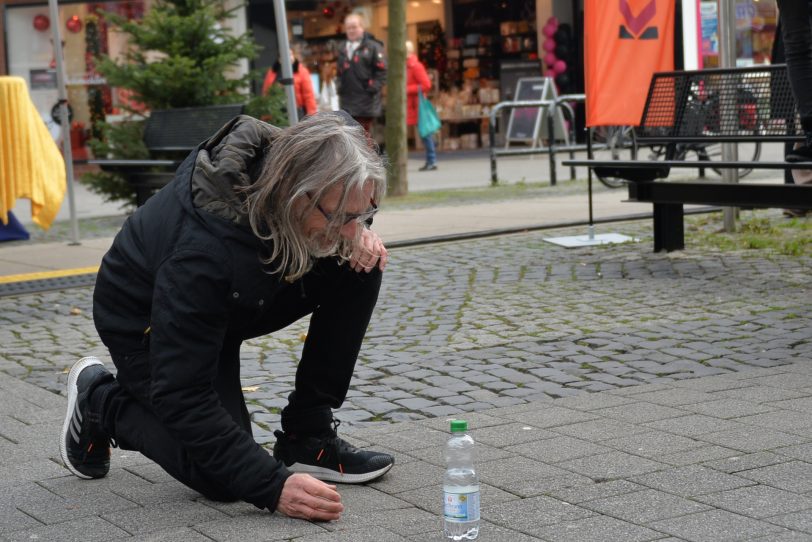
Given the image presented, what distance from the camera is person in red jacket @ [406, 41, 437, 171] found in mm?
18844

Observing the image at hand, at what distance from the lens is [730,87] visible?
880 cm

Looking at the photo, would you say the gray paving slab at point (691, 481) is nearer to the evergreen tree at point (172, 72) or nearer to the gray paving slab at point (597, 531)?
the gray paving slab at point (597, 531)

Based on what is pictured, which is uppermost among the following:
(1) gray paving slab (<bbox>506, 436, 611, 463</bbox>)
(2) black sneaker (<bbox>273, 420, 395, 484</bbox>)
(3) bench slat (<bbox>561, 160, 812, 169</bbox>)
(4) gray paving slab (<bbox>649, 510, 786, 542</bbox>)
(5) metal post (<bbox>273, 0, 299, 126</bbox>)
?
(5) metal post (<bbox>273, 0, 299, 126</bbox>)

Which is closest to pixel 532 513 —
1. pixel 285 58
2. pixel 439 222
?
pixel 285 58

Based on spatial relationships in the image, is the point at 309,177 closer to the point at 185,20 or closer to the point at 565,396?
the point at 565,396

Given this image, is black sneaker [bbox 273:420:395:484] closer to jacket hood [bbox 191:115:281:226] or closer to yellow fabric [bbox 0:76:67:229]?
jacket hood [bbox 191:115:281:226]

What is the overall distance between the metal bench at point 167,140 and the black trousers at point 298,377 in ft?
20.6

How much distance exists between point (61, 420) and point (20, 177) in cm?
521

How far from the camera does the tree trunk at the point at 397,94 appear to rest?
46.7 ft

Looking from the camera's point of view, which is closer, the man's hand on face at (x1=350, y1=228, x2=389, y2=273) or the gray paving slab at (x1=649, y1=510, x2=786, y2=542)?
the gray paving slab at (x1=649, y1=510, x2=786, y2=542)

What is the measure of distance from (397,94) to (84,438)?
10821 millimetres

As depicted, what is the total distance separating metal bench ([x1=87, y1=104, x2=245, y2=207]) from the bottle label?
7.08 meters

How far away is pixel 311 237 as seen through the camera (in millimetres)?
3301

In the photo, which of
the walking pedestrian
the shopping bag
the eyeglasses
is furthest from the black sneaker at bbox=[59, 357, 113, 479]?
the shopping bag
